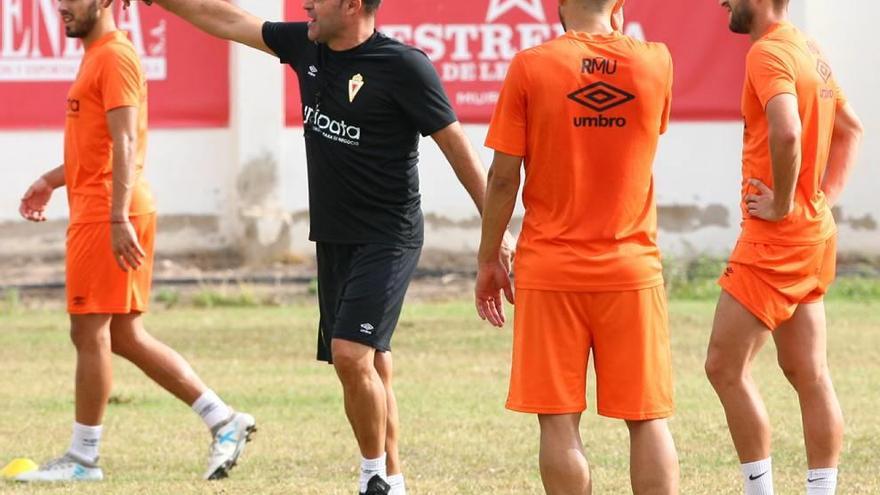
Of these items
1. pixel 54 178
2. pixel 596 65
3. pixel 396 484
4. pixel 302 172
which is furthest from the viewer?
pixel 302 172

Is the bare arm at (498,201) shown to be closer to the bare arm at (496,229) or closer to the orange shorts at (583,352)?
the bare arm at (496,229)

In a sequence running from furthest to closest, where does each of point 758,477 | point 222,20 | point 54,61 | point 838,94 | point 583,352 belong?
point 54,61, point 222,20, point 838,94, point 758,477, point 583,352

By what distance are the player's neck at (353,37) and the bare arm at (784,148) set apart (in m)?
1.66

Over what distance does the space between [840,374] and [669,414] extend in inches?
238

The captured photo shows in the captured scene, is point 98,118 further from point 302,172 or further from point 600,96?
point 302,172

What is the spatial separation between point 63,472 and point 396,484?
5.92 feet

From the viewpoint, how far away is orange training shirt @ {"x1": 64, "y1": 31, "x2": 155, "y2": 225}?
→ 8109 mm

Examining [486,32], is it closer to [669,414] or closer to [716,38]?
[716,38]

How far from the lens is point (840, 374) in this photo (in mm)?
11547

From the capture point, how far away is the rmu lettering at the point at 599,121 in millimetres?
5617

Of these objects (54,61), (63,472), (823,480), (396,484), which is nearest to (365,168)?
(396,484)

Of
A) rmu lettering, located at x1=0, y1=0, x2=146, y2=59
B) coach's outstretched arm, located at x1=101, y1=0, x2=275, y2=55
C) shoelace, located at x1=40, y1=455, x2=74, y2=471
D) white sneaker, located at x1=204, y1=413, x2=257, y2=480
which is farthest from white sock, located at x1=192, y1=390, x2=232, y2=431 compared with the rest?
rmu lettering, located at x1=0, y1=0, x2=146, y2=59

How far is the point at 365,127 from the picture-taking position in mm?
6906

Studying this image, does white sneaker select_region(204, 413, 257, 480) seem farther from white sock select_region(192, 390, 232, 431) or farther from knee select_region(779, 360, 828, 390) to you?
knee select_region(779, 360, 828, 390)
